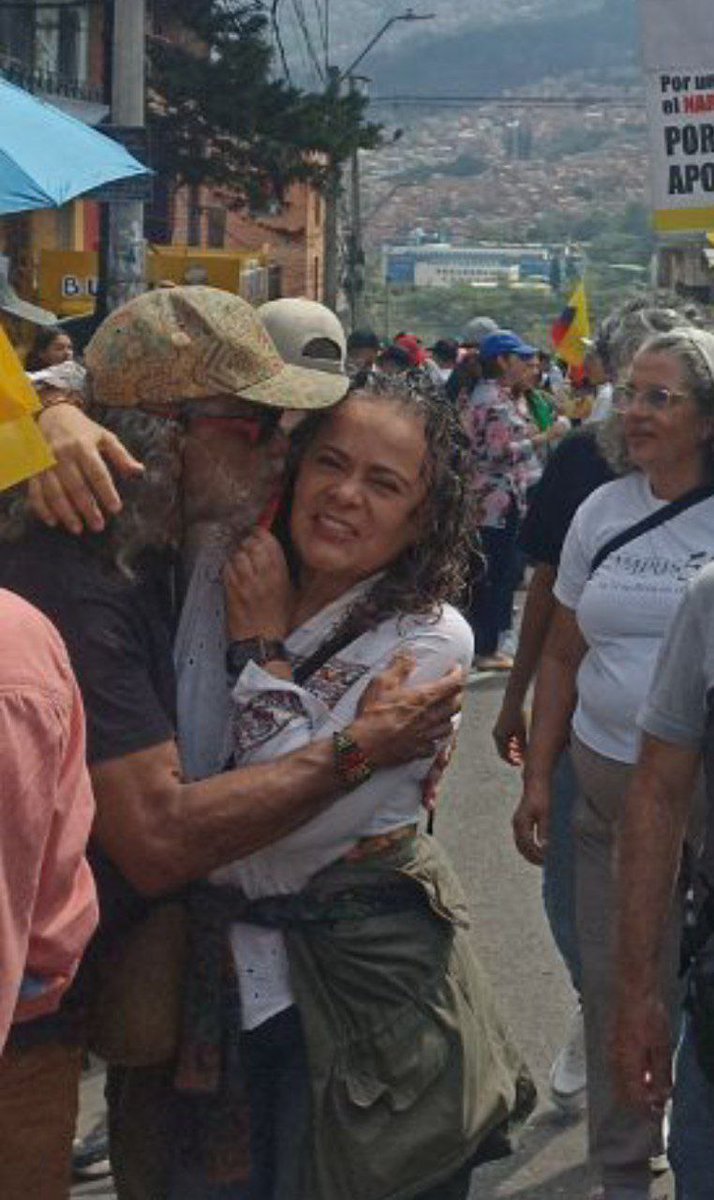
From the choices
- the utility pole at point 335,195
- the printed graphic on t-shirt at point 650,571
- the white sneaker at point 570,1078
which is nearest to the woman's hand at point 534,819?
the printed graphic on t-shirt at point 650,571

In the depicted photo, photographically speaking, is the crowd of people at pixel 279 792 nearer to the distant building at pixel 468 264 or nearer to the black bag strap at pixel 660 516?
the black bag strap at pixel 660 516

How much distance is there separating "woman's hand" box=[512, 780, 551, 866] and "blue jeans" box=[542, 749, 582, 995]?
0.24 m

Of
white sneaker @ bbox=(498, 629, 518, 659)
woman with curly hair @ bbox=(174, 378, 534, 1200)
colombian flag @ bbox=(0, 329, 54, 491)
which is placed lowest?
white sneaker @ bbox=(498, 629, 518, 659)

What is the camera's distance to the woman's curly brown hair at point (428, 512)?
10.7 ft

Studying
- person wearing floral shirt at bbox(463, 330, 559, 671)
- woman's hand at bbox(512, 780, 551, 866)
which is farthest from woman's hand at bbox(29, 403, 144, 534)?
person wearing floral shirt at bbox(463, 330, 559, 671)

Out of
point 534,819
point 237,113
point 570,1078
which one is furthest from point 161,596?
point 237,113

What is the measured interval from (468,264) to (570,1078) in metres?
139

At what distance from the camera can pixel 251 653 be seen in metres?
3.14

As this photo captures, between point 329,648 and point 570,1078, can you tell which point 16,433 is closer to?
point 329,648

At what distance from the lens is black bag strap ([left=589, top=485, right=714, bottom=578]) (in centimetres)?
441

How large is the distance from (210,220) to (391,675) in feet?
141

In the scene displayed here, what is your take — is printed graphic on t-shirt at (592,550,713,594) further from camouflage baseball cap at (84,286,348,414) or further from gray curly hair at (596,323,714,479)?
camouflage baseball cap at (84,286,348,414)

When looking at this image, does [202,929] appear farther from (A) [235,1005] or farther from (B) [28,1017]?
(B) [28,1017]

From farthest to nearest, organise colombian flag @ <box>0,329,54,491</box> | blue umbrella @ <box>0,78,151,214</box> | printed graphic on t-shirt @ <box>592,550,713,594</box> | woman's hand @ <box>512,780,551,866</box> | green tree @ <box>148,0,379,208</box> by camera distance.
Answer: green tree @ <box>148,0,379,208</box>, blue umbrella @ <box>0,78,151,214</box>, woman's hand @ <box>512,780,551,866</box>, printed graphic on t-shirt @ <box>592,550,713,594</box>, colombian flag @ <box>0,329,54,491</box>
